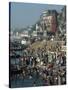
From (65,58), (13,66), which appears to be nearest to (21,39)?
(13,66)

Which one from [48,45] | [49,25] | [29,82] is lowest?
[29,82]

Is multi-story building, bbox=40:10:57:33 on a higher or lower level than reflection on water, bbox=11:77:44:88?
higher

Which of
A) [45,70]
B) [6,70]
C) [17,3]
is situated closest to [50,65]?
[45,70]

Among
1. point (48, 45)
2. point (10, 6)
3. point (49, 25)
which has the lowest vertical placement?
point (48, 45)

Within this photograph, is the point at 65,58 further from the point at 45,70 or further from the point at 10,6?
the point at 10,6

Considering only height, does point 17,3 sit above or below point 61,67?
above

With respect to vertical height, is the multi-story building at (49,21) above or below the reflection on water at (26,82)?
above

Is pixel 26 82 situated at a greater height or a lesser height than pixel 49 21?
lesser

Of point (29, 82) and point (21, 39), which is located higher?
point (21, 39)

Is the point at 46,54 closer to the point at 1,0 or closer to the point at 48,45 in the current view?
the point at 48,45
